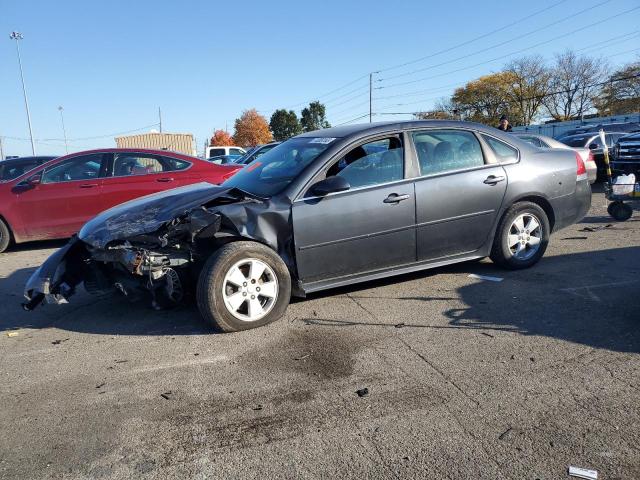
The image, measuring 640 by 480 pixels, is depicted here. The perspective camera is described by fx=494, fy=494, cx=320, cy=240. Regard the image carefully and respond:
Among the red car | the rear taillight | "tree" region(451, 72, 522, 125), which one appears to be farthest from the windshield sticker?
"tree" region(451, 72, 522, 125)

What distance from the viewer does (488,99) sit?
7794 centimetres

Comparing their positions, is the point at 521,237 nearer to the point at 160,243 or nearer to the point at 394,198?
the point at 394,198

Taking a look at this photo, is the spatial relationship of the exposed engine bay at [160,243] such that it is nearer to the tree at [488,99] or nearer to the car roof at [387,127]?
the car roof at [387,127]

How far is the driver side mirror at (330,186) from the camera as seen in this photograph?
4223mm

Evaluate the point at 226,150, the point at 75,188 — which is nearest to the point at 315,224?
the point at 75,188

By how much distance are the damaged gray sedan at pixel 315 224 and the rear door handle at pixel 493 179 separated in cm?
1

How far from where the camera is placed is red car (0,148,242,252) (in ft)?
25.8

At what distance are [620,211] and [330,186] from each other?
6.29 meters

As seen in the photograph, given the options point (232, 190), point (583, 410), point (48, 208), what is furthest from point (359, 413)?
point (48, 208)

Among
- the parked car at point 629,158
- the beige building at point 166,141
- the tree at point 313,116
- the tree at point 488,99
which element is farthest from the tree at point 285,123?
the parked car at point 629,158

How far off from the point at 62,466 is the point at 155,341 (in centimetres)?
161

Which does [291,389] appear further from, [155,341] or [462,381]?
[155,341]

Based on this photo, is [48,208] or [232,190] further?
[48,208]

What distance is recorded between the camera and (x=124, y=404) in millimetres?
3021
